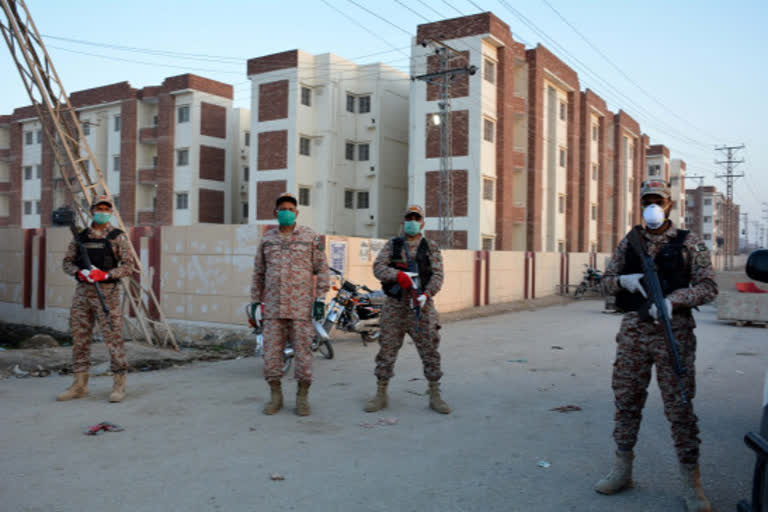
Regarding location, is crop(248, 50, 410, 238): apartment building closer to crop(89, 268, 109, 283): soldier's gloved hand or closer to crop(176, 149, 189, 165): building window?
crop(176, 149, 189, 165): building window

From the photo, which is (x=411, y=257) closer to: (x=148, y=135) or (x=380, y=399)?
(x=380, y=399)


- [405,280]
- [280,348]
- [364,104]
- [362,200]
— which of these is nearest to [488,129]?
[364,104]

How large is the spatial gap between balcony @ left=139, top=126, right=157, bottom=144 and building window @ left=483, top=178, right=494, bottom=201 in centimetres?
2198

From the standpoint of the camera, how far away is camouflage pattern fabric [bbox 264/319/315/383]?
5918 mm

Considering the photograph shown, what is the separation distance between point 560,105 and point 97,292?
3662 cm

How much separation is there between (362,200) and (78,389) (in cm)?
2988

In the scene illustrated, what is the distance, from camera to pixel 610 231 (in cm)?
5028

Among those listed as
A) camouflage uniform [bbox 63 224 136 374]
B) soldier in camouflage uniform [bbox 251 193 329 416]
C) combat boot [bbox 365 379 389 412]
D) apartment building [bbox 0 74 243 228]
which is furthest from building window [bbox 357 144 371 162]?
combat boot [bbox 365 379 389 412]

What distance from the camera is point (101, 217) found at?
6.83 metres

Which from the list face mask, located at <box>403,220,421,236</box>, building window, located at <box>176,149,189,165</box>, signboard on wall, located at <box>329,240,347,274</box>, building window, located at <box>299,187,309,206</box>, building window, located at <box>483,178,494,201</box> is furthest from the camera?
building window, located at <box>176,149,189,165</box>

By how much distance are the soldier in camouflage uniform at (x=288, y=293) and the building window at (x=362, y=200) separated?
29.8m

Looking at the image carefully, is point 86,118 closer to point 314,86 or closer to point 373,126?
point 314,86

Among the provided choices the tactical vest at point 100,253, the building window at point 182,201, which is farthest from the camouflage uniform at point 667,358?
the building window at point 182,201

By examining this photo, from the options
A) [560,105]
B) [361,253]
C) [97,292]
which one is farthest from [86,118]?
[97,292]
